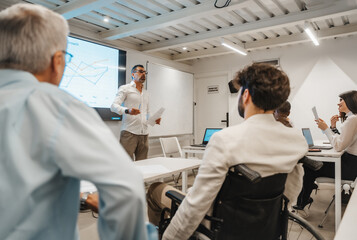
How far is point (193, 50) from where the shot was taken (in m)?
6.58

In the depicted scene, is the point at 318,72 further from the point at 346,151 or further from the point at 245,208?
the point at 245,208

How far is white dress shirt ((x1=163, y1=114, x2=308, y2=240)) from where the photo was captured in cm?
112

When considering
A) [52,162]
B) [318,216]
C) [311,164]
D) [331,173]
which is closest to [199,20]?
[331,173]

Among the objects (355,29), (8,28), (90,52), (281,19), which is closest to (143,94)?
(90,52)

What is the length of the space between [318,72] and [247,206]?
5.58m

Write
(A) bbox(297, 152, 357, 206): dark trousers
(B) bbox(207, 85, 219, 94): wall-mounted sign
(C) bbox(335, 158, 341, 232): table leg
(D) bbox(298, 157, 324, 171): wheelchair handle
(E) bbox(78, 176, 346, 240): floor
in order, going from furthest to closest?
(B) bbox(207, 85, 219, 94): wall-mounted sign
(A) bbox(297, 152, 357, 206): dark trousers
(C) bbox(335, 158, 341, 232): table leg
(E) bbox(78, 176, 346, 240): floor
(D) bbox(298, 157, 324, 171): wheelchair handle

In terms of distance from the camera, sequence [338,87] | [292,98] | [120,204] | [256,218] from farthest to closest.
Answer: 1. [292,98]
2. [338,87]
3. [256,218]
4. [120,204]

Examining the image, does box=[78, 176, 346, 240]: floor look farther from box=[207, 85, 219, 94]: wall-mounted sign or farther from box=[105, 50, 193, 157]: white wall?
box=[207, 85, 219, 94]: wall-mounted sign

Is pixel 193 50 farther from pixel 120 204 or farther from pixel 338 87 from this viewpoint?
pixel 120 204

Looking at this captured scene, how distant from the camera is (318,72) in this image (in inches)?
227

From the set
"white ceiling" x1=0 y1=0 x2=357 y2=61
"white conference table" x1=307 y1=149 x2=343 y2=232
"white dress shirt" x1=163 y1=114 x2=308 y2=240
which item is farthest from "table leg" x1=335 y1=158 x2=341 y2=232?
"white ceiling" x1=0 y1=0 x2=357 y2=61

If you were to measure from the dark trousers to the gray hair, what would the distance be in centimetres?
306

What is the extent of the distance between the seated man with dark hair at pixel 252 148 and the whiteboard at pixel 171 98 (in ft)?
14.2

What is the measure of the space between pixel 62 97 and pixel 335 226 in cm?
328
